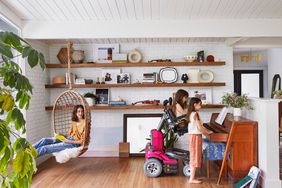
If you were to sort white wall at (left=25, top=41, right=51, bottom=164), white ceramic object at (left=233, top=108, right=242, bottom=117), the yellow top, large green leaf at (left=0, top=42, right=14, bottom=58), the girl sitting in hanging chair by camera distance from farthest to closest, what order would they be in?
1. white wall at (left=25, top=41, right=51, bottom=164)
2. the yellow top
3. the girl sitting in hanging chair
4. white ceramic object at (left=233, top=108, right=242, bottom=117)
5. large green leaf at (left=0, top=42, right=14, bottom=58)

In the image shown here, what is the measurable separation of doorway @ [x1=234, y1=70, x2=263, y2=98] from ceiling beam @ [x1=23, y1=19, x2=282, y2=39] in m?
5.89

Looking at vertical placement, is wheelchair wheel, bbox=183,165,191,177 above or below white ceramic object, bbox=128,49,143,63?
below

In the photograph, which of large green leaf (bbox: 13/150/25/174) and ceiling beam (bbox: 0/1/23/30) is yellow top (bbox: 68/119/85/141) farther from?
large green leaf (bbox: 13/150/25/174)

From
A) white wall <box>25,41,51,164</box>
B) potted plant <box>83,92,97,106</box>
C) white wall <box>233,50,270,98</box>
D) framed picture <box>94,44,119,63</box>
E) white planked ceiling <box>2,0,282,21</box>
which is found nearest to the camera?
white planked ceiling <box>2,0,282,21</box>

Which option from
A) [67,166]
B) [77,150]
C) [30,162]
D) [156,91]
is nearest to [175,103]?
[156,91]

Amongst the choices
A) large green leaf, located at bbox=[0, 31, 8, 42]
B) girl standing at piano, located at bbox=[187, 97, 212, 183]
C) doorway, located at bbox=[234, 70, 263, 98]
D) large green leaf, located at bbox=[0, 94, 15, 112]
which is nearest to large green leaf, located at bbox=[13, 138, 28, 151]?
large green leaf, located at bbox=[0, 94, 15, 112]

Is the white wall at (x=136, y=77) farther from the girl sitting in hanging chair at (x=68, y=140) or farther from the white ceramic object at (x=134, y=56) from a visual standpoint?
the girl sitting in hanging chair at (x=68, y=140)

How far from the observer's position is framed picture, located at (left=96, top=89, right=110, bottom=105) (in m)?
6.44

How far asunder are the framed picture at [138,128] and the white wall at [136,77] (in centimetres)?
12

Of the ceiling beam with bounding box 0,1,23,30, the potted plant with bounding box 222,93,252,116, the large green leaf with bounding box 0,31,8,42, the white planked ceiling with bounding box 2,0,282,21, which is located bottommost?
the potted plant with bounding box 222,93,252,116

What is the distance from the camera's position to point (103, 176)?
4.94 metres

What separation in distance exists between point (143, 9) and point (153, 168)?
2.44 metres

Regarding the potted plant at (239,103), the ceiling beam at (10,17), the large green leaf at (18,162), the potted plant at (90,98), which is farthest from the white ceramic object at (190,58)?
the large green leaf at (18,162)

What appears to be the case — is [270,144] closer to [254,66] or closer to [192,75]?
[192,75]
